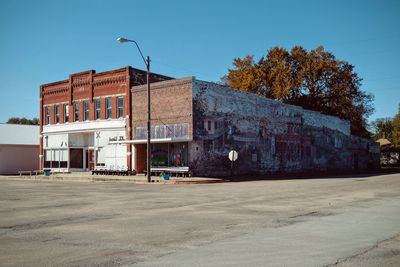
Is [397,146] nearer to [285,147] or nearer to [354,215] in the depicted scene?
[285,147]

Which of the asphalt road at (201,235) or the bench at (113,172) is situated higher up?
the bench at (113,172)

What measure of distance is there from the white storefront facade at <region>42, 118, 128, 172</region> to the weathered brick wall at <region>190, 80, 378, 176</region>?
836cm

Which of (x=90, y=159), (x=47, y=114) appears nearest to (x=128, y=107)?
(x=90, y=159)

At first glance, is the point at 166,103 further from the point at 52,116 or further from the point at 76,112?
the point at 52,116

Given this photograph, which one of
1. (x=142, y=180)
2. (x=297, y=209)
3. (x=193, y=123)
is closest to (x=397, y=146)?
(x=193, y=123)

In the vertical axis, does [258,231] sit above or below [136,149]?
below

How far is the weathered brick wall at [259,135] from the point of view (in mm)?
32812

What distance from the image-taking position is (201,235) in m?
8.20

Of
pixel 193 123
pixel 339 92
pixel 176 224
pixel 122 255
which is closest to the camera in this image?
pixel 122 255

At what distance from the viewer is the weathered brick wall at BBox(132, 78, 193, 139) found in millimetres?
32375

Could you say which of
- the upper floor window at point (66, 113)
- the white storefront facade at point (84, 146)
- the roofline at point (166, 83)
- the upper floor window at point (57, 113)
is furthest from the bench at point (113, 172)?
the upper floor window at point (57, 113)

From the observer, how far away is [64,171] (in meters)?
42.2

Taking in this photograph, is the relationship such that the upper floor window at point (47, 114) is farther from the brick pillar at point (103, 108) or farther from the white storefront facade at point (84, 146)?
the brick pillar at point (103, 108)

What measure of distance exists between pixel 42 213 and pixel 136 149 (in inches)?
970
